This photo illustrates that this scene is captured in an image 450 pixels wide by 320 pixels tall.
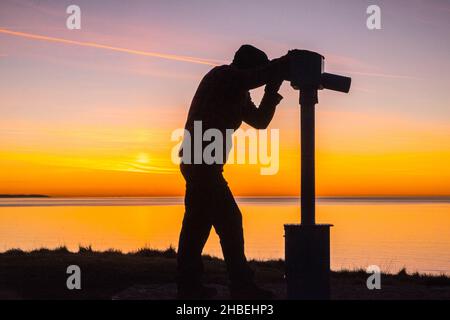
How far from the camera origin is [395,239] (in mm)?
30422

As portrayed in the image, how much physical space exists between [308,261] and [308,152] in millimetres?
947

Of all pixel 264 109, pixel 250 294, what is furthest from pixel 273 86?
pixel 250 294

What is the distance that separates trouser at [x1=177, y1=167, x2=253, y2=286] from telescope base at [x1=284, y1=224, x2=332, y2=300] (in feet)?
1.67

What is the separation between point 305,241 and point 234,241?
0.72m

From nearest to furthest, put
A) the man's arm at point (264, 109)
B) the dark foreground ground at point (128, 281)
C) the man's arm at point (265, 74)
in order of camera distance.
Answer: the man's arm at point (265, 74) < the man's arm at point (264, 109) < the dark foreground ground at point (128, 281)

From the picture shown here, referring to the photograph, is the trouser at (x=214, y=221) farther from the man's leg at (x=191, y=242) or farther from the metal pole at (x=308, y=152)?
the metal pole at (x=308, y=152)

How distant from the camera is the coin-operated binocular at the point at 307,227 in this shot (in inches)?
215

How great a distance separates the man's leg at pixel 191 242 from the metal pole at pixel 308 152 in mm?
966

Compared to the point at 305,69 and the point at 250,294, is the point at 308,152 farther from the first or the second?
the point at 250,294

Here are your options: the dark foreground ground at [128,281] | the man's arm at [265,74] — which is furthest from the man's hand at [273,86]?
the dark foreground ground at [128,281]

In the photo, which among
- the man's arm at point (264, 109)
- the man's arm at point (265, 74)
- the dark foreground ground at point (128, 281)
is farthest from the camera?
the dark foreground ground at point (128, 281)

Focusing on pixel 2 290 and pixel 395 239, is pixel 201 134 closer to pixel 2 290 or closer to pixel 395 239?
pixel 2 290

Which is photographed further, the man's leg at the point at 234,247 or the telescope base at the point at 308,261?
the man's leg at the point at 234,247

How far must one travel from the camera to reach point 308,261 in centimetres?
547
